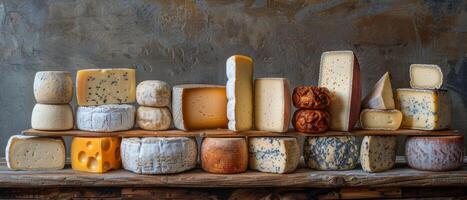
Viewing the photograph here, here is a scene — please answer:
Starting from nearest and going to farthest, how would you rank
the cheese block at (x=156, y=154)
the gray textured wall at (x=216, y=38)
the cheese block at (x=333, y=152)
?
the cheese block at (x=156, y=154) < the cheese block at (x=333, y=152) < the gray textured wall at (x=216, y=38)

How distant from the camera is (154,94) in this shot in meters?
2.24

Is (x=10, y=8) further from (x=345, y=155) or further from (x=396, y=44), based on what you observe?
(x=396, y=44)

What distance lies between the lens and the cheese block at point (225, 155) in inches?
87.0

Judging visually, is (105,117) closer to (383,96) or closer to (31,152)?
(31,152)

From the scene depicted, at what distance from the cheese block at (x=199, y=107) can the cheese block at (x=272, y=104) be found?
17cm

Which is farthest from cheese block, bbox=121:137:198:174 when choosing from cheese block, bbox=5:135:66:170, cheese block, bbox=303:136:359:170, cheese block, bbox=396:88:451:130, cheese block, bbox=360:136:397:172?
cheese block, bbox=396:88:451:130

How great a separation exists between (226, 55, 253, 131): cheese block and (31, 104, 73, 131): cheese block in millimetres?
821

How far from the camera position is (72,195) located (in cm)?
226

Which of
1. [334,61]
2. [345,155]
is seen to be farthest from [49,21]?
[345,155]

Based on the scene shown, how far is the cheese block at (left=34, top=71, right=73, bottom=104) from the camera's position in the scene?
225 cm

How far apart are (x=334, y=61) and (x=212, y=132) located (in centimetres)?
72

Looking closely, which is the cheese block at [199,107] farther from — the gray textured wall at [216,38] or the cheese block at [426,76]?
the cheese block at [426,76]

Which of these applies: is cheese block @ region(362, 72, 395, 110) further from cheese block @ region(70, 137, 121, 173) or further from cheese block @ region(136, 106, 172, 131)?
cheese block @ region(70, 137, 121, 173)

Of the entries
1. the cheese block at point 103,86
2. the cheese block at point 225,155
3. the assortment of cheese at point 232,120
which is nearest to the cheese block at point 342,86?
the assortment of cheese at point 232,120
